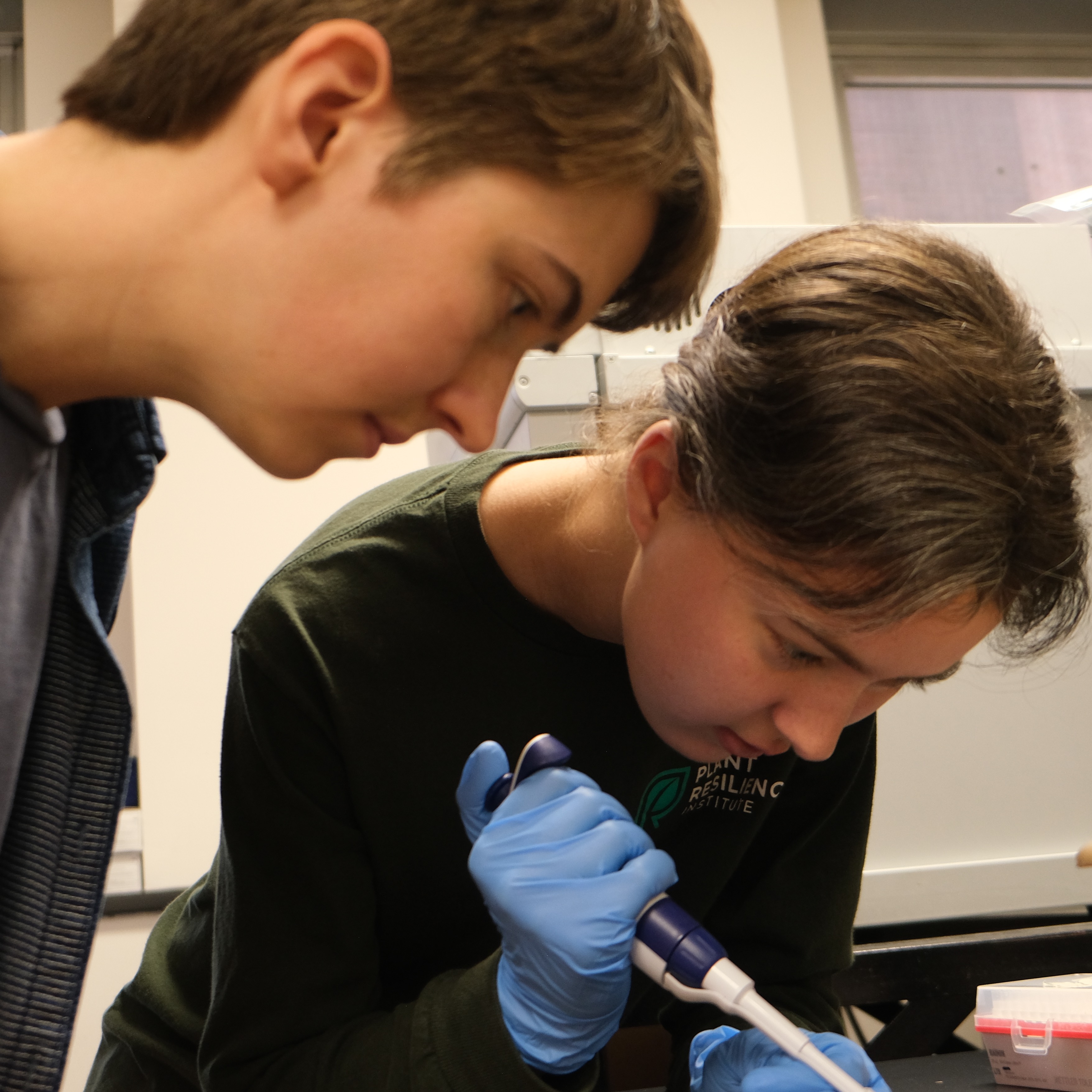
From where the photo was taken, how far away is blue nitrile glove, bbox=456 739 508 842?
80cm

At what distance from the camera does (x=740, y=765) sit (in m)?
0.95

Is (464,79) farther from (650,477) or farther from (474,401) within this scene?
(650,477)

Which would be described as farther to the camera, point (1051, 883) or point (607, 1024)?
point (1051, 883)

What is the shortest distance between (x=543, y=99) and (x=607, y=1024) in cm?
62

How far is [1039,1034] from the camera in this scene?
0.77 metres

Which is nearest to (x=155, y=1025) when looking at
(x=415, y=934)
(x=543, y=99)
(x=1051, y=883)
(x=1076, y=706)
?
(x=415, y=934)

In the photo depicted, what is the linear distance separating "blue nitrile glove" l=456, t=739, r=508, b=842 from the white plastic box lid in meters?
0.39

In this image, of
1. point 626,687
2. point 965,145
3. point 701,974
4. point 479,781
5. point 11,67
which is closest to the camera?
point 701,974

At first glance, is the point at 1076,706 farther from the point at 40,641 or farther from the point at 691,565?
the point at 40,641

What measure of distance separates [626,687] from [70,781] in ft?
1.41

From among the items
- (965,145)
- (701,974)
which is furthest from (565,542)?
(965,145)

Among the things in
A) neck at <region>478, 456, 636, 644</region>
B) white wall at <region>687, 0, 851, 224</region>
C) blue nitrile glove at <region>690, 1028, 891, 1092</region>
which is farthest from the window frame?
blue nitrile glove at <region>690, 1028, 891, 1092</region>

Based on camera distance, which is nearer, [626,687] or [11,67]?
[626,687]

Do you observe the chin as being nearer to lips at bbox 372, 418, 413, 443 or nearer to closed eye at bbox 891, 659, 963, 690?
lips at bbox 372, 418, 413, 443
